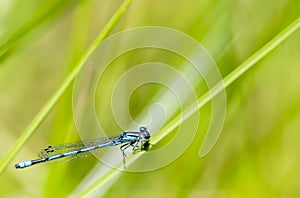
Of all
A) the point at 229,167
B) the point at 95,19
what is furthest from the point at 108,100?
the point at 229,167

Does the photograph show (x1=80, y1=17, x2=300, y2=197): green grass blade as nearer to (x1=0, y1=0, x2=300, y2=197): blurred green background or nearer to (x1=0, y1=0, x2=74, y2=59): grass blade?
(x1=0, y1=0, x2=300, y2=197): blurred green background

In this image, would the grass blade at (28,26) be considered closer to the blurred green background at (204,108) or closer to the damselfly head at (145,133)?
the blurred green background at (204,108)

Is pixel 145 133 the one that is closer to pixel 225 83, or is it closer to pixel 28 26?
pixel 225 83

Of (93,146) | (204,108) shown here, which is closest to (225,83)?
(204,108)

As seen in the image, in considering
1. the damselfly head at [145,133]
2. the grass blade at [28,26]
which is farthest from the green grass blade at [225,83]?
the grass blade at [28,26]

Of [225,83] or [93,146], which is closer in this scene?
[225,83]

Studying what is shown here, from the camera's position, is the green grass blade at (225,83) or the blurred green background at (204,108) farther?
the blurred green background at (204,108)
